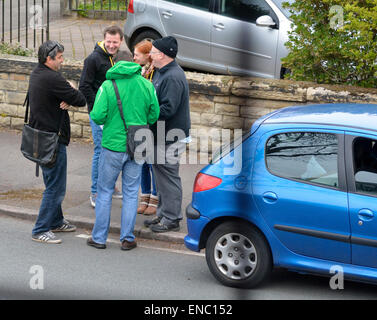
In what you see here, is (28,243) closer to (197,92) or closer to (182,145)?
(182,145)

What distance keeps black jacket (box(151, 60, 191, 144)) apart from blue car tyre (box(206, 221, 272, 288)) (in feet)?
4.53

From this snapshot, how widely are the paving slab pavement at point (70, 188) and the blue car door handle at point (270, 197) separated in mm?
1591

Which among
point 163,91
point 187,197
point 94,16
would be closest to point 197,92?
point 187,197

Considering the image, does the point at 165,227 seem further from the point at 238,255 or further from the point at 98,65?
the point at 98,65

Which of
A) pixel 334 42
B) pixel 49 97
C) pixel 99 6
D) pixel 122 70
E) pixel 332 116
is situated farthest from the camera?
pixel 99 6

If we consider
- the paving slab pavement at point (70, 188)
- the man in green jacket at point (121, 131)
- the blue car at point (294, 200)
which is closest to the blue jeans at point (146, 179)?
the paving slab pavement at point (70, 188)

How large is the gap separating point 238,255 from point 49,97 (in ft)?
6.91

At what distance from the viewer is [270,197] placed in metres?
5.07

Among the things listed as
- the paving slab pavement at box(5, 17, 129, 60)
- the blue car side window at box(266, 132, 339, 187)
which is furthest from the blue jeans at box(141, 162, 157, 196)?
the paving slab pavement at box(5, 17, 129, 60)

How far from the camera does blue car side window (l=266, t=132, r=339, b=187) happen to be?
197 inches

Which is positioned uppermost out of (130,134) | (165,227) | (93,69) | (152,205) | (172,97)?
(93,69)

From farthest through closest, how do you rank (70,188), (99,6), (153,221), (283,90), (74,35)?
(99,6) → (74,35) → (283,90) → (70,188) → (153,221)

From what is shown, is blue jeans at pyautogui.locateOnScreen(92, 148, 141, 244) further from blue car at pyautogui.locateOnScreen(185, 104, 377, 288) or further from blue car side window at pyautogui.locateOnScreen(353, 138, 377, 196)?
blue car side window at pyautogui.locateOnScreen(353, 138, 377, 196)

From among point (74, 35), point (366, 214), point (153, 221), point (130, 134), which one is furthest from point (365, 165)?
point (74, 35)
